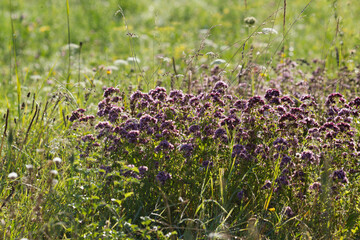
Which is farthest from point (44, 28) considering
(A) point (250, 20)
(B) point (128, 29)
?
(A) point (250, 20)

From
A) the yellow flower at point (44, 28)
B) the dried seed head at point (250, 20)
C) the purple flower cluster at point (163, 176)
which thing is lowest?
the purple flower cluster at point (163, 176)

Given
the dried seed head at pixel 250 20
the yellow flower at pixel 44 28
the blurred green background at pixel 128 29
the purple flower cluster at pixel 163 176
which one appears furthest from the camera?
the yellow flower at pixel 44 28

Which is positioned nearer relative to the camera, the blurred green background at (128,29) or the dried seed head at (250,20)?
the dried seed head at (250,20)

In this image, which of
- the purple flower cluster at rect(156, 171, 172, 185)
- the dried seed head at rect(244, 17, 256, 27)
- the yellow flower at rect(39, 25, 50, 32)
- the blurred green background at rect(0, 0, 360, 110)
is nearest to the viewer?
the purple flower cluster at rect(156, 171, 172, 185)

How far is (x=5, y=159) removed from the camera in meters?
3.35

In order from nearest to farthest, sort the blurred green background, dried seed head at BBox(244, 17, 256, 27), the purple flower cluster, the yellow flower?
the purple flower cluster
dried seed head at BBox(244, 17, 256, 27)
the blurred green background
the yellow flower

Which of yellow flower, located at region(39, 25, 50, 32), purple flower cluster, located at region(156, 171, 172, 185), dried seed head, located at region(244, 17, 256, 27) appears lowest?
purple flower cluster, located at region(156, 171, 172, 185)

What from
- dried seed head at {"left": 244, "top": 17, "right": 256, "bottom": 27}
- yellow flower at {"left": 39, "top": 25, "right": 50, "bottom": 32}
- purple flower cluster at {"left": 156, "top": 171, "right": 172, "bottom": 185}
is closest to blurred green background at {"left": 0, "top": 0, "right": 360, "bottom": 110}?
yellow flower at {"left": 39, "top": 25, "right": 50, "bottom": 32}

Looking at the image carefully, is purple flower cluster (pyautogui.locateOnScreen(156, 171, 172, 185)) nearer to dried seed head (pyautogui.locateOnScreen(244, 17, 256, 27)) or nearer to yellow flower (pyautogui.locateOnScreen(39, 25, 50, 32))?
dried seed head (pyautogui.locateOnScreen(244, 17, 256, 27))

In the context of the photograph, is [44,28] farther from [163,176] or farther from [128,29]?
[163,176]

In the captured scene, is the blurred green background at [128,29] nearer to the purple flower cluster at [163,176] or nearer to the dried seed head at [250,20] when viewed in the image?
the dried seed head at [250,20]

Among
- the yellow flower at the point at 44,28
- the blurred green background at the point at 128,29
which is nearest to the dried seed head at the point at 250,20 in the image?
the blurred green background at the point at 128,29

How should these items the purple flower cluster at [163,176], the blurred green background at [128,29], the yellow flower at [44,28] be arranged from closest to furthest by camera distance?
1. the purple flower cluster at [163,176]
2. the blurred green background at [128,29]
3. the yellow flower at [44,28]

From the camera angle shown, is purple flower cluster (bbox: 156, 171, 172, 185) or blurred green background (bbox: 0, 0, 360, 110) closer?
purple flower cluster (bbox: 156, 171, 172, 185)
